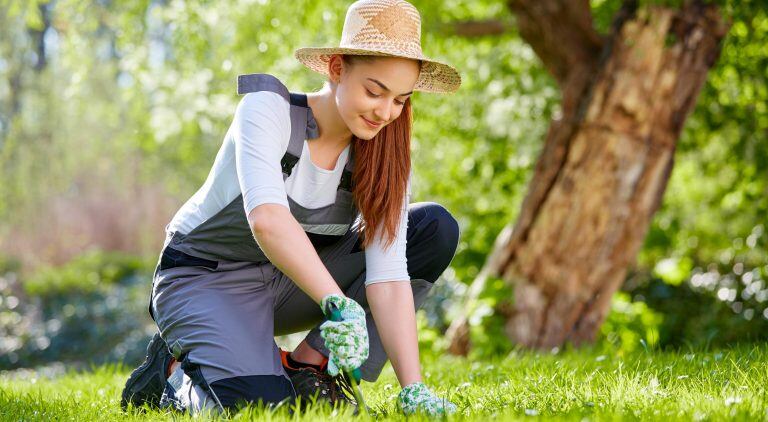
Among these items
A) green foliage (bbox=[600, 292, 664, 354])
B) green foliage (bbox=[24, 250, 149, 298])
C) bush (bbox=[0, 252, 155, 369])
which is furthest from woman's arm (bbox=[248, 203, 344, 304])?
green foliage (bbox=[24, 250, 149, 298])

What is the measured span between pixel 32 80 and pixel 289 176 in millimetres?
10846

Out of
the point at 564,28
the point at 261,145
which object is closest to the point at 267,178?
the point at 261,145

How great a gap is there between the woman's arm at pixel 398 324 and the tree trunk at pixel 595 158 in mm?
2564

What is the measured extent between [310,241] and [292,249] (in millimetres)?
262

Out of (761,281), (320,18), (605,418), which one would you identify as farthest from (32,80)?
(605,418)

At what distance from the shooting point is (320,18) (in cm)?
572

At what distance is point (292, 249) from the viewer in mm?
2484

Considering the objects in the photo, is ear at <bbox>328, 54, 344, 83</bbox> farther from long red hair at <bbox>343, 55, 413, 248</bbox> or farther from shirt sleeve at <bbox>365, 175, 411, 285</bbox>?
shirt sleeve at <bbox>365, 175, 411, 285</bbox>

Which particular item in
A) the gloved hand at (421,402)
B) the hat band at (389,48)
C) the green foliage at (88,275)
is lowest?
the green foliage at (88,275)

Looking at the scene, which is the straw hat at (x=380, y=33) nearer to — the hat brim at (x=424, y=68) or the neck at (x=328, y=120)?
the hat brim at (x=424, y=68)

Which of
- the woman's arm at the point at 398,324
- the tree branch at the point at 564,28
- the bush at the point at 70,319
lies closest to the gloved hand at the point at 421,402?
the woman's arm at the point at 398,324

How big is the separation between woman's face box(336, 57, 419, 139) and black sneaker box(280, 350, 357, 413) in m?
0.83

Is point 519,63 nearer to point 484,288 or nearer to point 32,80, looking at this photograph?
point 484,288

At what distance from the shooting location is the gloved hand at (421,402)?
240 centimetres
